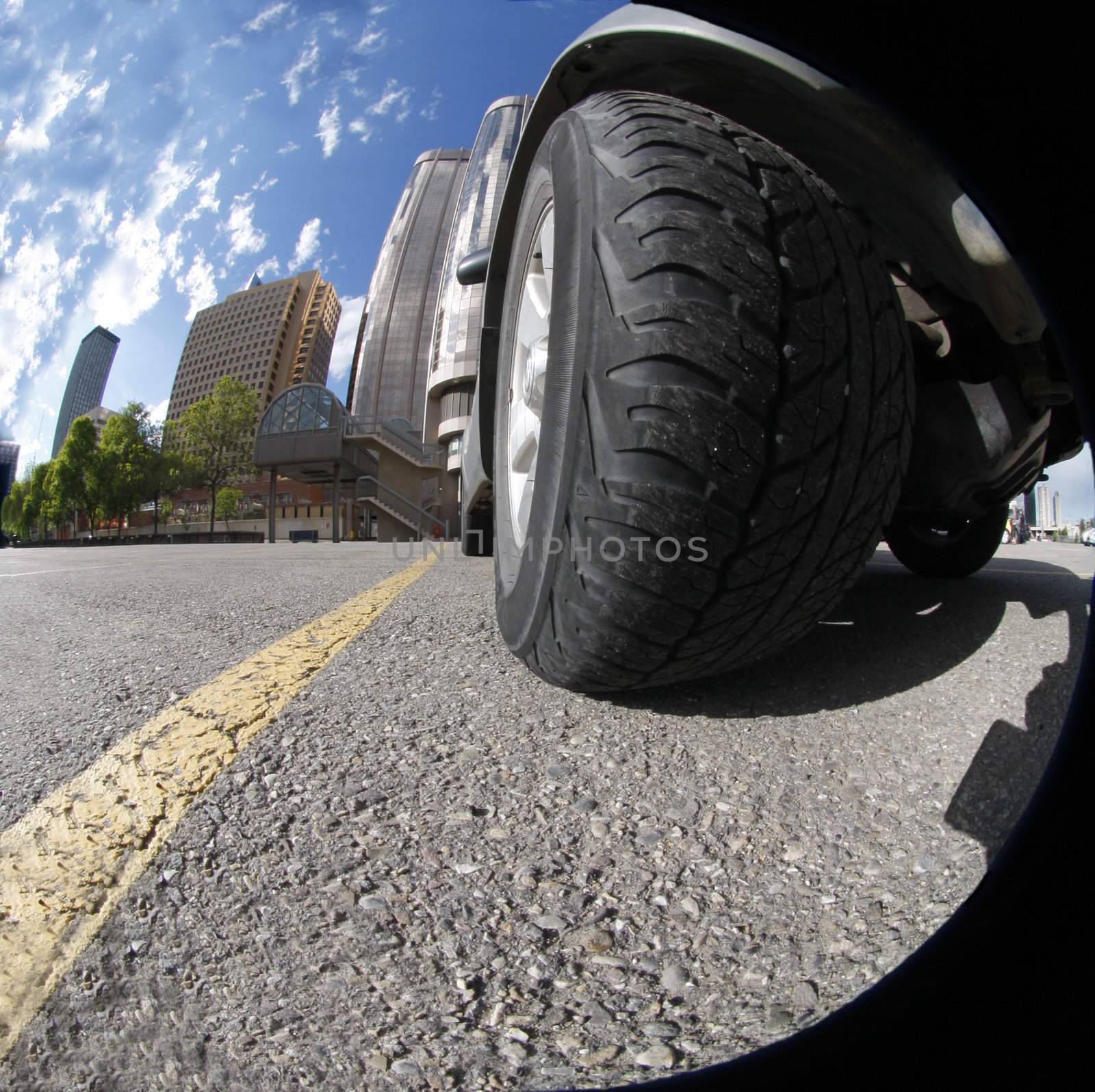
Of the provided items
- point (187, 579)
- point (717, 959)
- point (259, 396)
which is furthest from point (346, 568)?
point (717, 959)

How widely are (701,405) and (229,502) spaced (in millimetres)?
3494

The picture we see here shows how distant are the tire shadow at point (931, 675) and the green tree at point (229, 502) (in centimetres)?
295

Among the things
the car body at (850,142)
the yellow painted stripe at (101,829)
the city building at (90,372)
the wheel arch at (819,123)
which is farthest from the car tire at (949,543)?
the city building at (90,372)

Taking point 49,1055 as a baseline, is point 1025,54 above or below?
above

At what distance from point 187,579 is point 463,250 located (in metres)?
2.02

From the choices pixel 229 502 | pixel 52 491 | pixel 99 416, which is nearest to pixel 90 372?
pixel 99 416

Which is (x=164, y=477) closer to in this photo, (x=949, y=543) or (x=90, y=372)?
(x=90, y=372)

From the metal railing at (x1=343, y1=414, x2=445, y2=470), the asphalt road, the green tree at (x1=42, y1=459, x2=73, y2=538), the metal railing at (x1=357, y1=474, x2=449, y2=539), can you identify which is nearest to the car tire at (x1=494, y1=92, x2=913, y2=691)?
the asphalt road

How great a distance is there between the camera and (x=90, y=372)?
3.31 ft

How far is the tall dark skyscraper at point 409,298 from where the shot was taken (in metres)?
1.47

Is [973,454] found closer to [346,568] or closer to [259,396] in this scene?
[259,396]

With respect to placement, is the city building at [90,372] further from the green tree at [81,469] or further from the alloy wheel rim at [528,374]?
the alloy wheel rim at [528,374]

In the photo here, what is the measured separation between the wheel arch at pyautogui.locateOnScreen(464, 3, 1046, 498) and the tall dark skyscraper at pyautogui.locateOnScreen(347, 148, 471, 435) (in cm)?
29

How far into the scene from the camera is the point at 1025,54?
44 cm
